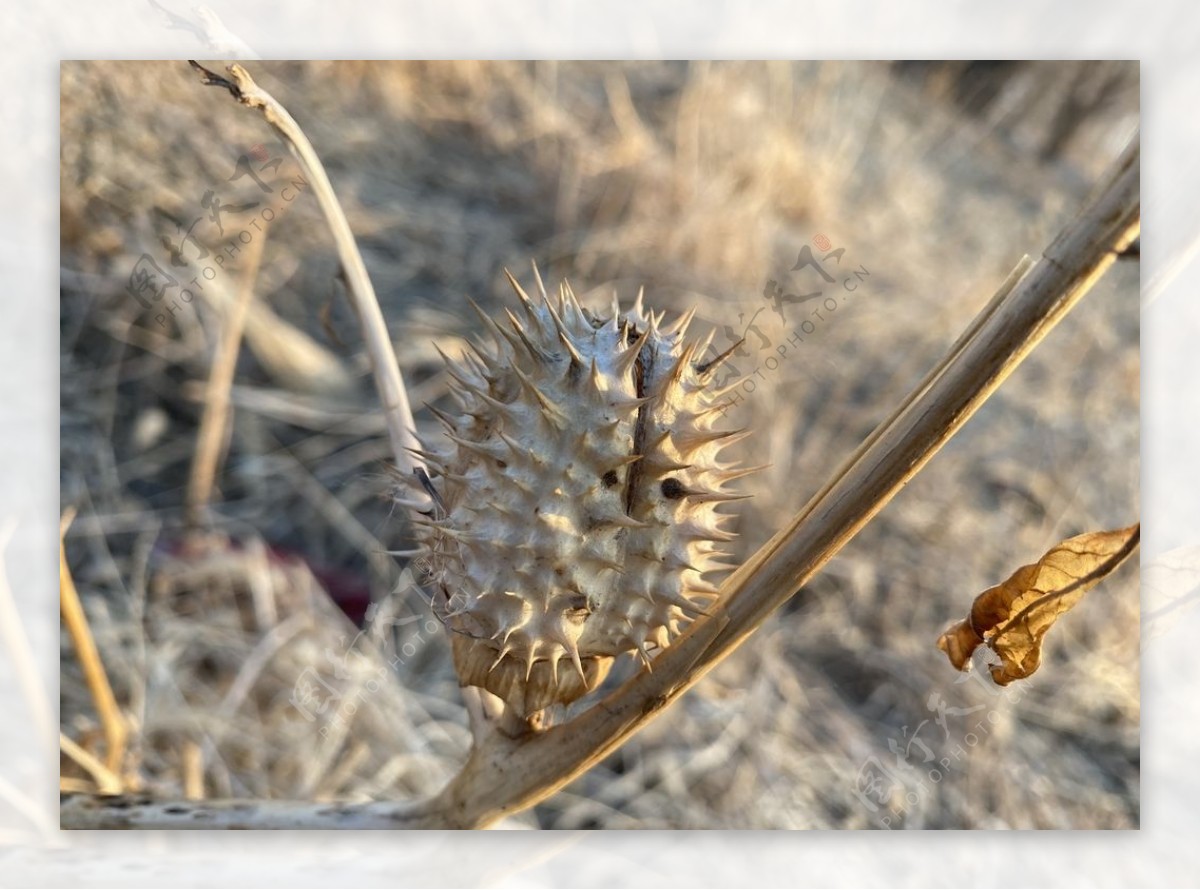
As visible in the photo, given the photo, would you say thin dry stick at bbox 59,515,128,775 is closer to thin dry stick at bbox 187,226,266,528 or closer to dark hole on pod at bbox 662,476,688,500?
thin dry stick at bbox 187,226,266,528

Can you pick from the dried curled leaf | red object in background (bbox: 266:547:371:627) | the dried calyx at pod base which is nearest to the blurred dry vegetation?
red object in background (bbox: 266:547:371:627)

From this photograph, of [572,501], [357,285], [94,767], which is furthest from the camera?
[94,767]

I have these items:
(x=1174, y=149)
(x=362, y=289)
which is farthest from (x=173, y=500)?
(x=1174, y=149)

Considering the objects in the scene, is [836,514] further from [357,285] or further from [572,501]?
[357,285]

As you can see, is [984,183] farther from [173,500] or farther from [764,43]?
[173,500]

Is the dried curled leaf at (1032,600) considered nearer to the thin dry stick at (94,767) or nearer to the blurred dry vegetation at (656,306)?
the blurred dry vegetation at (656,306)

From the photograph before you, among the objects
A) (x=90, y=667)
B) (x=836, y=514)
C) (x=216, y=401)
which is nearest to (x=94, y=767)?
(x=90, y=667)
